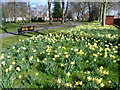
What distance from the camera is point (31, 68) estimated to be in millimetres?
3438

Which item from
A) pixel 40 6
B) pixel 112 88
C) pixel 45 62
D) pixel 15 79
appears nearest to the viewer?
pixel 112 88

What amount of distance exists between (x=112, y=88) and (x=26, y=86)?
1.70 metres

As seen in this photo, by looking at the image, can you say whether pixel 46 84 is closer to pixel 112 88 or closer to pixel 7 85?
pixel 7 85

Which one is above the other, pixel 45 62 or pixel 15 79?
pixel 45 62

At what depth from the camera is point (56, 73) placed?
3059mm

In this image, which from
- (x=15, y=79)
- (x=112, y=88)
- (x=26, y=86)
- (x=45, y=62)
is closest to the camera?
(x=112, y=88)

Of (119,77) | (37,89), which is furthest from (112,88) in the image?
(37,89)

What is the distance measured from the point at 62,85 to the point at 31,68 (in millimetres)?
1244

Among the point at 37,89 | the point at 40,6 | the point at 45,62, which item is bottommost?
the point at 37,89

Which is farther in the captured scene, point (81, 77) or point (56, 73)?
point (56, 73)

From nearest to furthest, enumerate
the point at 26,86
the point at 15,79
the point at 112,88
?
1. the point at 112,88
2. the point at 26,86
3. the point at 15,79

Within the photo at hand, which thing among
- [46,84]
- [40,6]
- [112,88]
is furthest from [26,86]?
[40,6]

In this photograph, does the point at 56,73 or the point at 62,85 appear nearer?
the point at 62,85

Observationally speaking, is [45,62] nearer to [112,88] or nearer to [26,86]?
[26,86]
